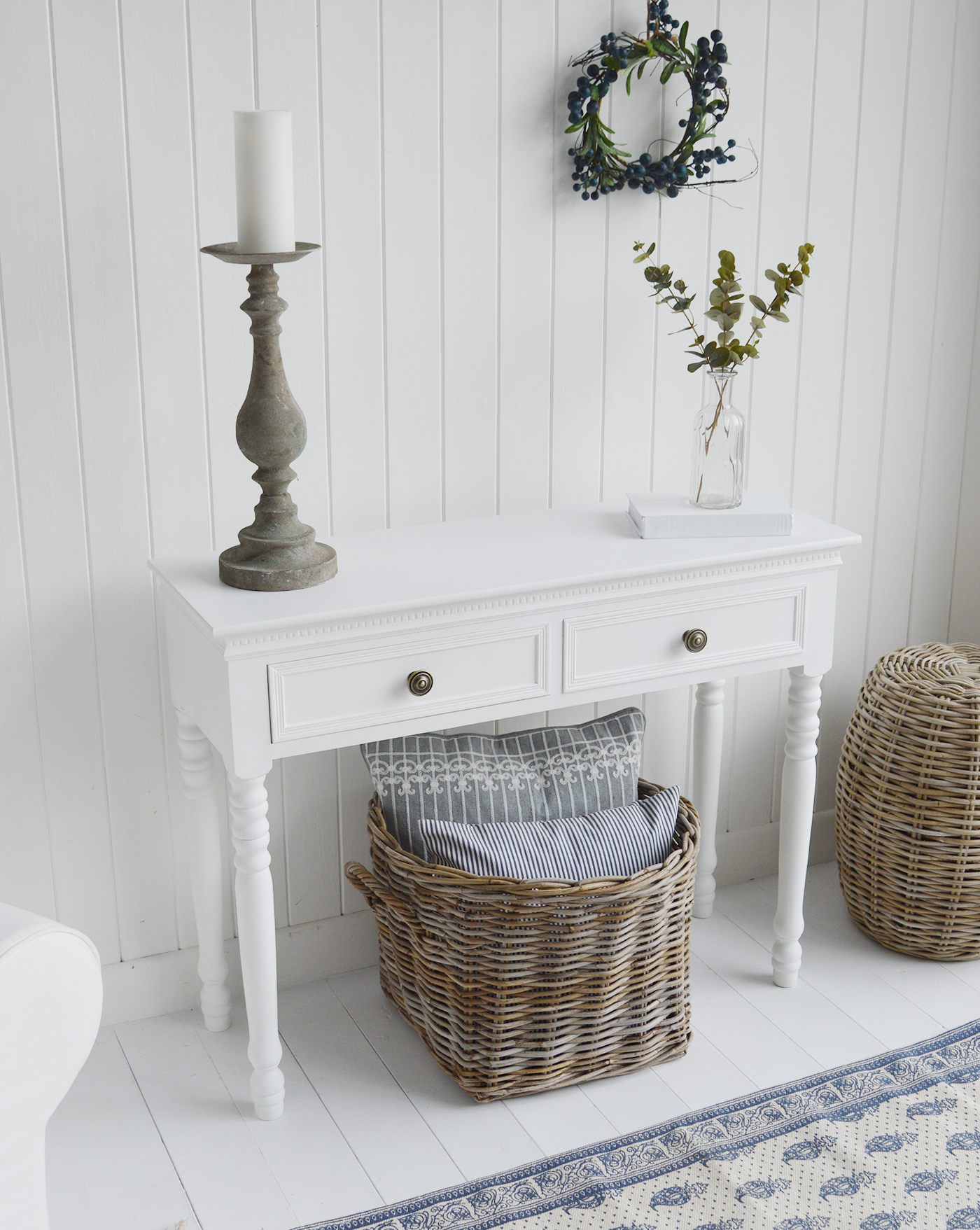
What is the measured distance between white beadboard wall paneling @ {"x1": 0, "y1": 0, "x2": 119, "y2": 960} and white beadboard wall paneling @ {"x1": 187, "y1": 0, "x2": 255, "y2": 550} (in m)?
0.15

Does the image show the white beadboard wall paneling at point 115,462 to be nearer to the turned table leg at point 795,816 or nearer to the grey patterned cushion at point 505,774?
the grey patterned cushion at point 505,774

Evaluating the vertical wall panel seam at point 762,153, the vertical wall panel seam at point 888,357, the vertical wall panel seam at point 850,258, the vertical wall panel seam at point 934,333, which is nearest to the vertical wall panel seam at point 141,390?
the vertical wall panel seam at point 762,153

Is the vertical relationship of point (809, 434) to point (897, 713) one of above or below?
above

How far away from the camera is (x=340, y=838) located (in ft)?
7.38

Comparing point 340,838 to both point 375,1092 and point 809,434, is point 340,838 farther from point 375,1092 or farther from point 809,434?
point 809,434

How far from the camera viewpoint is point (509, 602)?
1.80 m

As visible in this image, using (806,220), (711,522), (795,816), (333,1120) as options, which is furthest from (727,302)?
(333,1120)

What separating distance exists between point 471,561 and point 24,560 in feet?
2.19

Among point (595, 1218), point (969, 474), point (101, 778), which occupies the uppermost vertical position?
point (969, 474)

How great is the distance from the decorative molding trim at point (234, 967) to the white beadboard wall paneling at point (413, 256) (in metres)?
0.75

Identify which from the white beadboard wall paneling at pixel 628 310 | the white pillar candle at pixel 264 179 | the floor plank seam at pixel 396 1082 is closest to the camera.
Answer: the white pillar candle at pixel 264 179

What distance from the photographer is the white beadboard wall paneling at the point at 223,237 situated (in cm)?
182

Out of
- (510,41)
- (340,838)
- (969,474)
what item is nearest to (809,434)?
(969,474)

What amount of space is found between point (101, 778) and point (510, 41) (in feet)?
4.36
